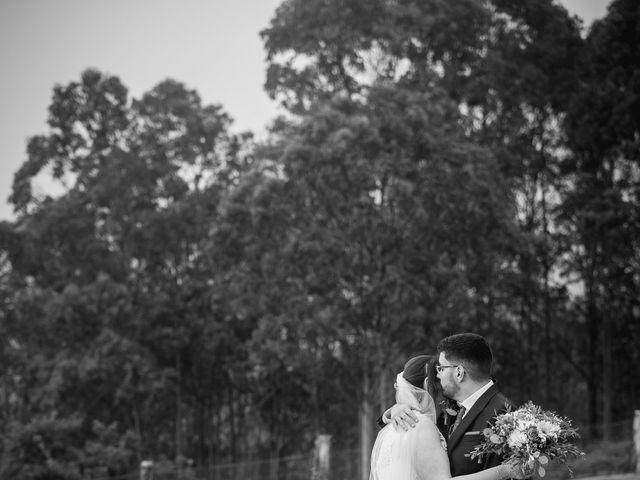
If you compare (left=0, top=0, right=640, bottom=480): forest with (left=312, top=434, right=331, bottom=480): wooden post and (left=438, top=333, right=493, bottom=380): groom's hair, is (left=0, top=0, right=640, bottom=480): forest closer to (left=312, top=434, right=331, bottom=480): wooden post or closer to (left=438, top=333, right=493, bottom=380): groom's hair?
(left=312, top=434, right=331, bottom=480): wooden post

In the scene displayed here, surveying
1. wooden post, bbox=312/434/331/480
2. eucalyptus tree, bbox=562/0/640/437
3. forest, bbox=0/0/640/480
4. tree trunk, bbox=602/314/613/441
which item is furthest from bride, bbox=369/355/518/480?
tree trunk, bbox=602/314/613/441

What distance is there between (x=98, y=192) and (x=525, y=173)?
46.3 ft

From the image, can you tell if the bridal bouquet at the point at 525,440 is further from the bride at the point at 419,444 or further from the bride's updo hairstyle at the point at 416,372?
the bride's updo hairstyle at the point at 416,372

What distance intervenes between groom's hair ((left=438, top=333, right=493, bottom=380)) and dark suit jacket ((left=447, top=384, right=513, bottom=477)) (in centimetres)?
14

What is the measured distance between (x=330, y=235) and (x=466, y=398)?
646 inches

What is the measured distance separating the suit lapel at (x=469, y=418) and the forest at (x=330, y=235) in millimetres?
15775

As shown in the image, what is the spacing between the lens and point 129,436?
81.4 feet

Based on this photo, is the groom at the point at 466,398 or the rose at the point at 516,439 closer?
the rose at the point at 516,439

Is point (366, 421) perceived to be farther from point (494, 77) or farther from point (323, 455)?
point (494, 77)

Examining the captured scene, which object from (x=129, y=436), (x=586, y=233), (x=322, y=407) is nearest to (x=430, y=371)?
(x=129, y=436)

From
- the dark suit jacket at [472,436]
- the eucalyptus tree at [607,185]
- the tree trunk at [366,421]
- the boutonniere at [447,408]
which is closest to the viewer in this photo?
the dark suit jacket at [472,436]

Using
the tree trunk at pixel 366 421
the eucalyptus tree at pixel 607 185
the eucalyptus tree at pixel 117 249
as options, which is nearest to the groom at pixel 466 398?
the tree trunk at pixel 366 421

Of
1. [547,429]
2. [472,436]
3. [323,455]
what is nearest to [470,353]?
[472,436]

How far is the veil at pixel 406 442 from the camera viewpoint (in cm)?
454
